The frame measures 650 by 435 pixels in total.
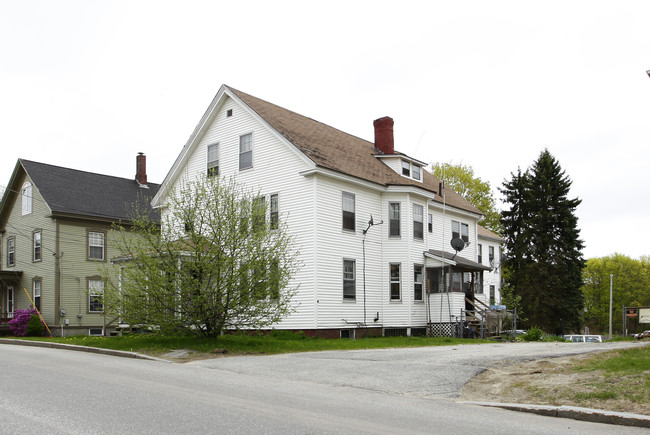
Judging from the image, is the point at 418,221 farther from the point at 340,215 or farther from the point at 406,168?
the point at 340,215

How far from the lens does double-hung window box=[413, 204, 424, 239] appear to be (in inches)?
1089

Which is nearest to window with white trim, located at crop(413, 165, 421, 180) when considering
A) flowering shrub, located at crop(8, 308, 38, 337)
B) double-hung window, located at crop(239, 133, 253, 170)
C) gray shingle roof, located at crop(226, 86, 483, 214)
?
gray shingle roof, located at crop(226, 86, 483, 214)

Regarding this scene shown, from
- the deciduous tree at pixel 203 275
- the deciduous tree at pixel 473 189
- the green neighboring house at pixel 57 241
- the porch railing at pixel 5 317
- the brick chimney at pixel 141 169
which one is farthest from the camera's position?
the deciduous tree at pixel 473 189

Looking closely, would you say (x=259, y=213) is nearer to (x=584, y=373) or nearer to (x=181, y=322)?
(x=181, y=322)

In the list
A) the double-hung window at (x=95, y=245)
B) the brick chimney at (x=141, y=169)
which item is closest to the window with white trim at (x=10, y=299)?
the double-hung window at (x=95, y=245)

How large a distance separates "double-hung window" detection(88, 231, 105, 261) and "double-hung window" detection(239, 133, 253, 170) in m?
12.6

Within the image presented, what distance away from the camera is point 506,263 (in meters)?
46.2

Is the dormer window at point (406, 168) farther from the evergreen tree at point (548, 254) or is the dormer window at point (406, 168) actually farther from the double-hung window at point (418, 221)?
the evergreen tree at point (548, 254)

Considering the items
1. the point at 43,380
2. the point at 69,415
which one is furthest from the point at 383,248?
the point at 69,415

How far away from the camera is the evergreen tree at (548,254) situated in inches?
1650

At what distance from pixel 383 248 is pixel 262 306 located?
10.4 meters

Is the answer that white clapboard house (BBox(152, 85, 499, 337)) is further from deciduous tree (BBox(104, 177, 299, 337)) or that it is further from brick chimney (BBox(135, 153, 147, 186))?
brick chimney (BBox(135, 153, 147, 186))

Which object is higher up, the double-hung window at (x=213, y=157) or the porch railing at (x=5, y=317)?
the double-hung window at (x=213, y=157)

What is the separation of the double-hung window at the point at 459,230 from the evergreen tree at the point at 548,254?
1077 centimetres
